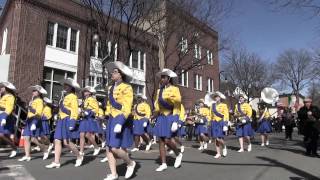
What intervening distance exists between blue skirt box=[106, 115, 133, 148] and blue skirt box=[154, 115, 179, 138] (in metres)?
1.31

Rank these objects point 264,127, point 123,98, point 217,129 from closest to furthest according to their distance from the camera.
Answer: point 123,98
point 217,129
point 264,127

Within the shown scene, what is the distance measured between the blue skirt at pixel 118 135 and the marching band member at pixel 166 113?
1.36m

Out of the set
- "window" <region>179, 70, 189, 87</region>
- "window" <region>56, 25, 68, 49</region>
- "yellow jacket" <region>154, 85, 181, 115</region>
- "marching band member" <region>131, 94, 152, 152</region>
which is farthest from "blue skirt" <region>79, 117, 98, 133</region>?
"window" <region>179, 70, 189, 87</region>

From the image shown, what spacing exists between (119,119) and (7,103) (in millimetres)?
4648

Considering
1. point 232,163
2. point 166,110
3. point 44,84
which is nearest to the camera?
point 166,110

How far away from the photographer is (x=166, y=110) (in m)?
8.15

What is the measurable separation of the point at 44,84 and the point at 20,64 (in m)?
1.87

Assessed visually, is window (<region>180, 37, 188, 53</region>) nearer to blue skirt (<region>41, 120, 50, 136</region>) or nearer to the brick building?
the brick building

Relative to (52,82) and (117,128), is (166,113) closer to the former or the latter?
(117,128)

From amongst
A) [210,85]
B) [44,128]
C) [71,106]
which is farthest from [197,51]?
[210,85]

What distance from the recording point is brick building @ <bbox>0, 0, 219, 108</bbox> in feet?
64.1

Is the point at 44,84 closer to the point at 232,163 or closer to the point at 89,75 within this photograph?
the point at 89,75

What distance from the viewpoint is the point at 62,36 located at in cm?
2211

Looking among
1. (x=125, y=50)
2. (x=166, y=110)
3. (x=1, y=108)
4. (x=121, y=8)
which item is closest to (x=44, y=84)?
(x=125, y=50)
